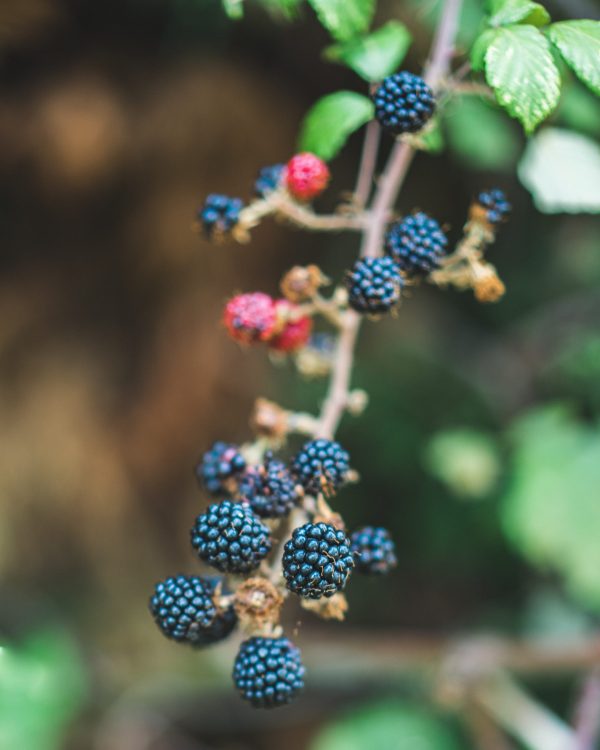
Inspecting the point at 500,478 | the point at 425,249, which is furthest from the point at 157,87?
the point at 500,478

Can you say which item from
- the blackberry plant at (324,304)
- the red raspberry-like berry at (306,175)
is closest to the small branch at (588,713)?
the blackberry plant at (324,304)

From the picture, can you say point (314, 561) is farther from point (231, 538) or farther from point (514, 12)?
point (514, 12)

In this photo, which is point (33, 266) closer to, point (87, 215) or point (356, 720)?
point (87, 215)

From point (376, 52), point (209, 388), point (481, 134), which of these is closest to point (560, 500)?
point (481, 134)

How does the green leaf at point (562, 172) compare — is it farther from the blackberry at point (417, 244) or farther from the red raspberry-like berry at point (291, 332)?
the red raspberry-like berry at point (291, 332)

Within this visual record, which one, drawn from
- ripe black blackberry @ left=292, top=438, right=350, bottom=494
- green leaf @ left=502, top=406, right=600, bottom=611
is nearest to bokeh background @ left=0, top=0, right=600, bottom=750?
green leaf @ left=502, top=406, right=600, bottom=611

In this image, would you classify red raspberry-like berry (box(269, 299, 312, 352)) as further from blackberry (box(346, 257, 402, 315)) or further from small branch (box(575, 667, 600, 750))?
small branch (box(575, 667, 600, 750))

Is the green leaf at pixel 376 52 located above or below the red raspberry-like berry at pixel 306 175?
above
